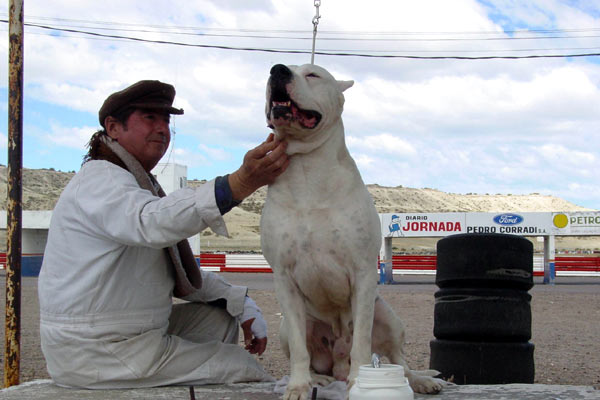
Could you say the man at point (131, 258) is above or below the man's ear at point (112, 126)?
below

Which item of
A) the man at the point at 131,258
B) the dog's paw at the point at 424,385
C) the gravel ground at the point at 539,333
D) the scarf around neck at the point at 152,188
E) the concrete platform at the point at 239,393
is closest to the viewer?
the man at the point at 131,258

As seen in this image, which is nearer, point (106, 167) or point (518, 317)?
point (106, 167)

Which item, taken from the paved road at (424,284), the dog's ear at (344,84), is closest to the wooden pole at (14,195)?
the dog's ear at (344,84)

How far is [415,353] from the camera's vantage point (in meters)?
9.59

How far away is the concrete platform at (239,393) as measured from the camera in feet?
11.8

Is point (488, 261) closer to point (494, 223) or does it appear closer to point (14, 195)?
point (14, 195)

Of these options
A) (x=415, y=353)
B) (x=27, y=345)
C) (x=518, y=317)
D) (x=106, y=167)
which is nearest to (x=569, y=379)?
(x=415, y=353)

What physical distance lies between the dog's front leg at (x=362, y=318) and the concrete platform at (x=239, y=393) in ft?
1.44

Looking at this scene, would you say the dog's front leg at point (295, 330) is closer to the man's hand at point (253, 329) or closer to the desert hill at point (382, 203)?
the man's hand at point (253, 329)

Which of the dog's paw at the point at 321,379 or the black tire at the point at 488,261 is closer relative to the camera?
the dog's paw at the point at 321,379

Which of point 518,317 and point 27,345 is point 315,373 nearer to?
point 518,317

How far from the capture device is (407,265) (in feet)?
98.9

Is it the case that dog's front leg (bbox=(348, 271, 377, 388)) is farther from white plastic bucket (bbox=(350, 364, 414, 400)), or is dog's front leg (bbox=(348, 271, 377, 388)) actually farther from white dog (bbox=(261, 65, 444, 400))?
white plastic bucket (bbox=(350, 364, 414, 400))

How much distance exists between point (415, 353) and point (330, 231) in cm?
666
